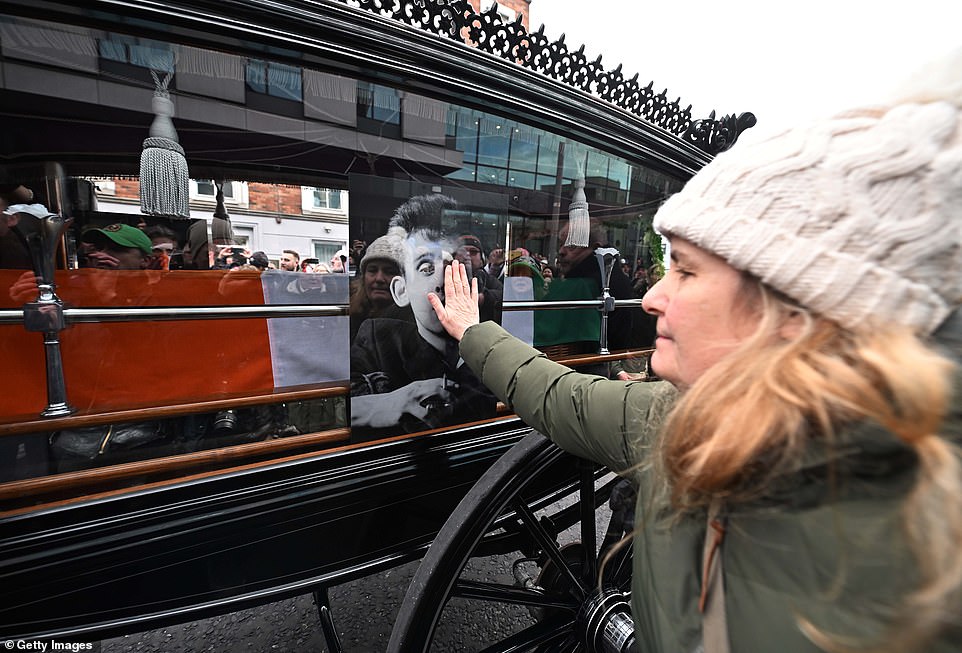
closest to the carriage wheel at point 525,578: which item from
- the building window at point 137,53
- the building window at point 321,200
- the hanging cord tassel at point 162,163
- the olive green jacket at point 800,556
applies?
the olive green jacket at point 800,556

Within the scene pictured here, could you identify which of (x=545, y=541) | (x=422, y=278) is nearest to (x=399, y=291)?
(x=422, y=278)

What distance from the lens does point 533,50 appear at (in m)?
1.52

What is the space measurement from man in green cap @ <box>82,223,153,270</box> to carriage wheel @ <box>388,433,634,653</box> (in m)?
1.28

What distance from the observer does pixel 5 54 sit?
3.16 feet

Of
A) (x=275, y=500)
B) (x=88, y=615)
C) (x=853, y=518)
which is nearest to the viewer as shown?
(x=853, y=518)

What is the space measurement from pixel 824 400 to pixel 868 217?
234 millimetres

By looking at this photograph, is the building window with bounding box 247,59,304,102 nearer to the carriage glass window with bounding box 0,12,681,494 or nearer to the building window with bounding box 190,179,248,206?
the carriage glass window with bounding box 0,12,681,494

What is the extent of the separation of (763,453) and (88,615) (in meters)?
1.53

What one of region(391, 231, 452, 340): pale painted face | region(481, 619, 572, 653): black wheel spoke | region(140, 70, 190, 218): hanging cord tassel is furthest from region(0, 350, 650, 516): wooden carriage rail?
region(481, 619, 572, 653): black wheel spoke

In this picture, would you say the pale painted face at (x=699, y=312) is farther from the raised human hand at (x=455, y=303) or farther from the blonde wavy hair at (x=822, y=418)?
the raised human hand at (x=455, y=303)

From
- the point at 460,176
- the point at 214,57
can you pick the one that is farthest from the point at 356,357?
the point at 214,57

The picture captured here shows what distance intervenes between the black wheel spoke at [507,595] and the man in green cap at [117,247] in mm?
1431

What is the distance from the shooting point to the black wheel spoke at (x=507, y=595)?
56.2 inches

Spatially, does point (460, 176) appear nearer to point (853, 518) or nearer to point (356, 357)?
point (356, 357)
